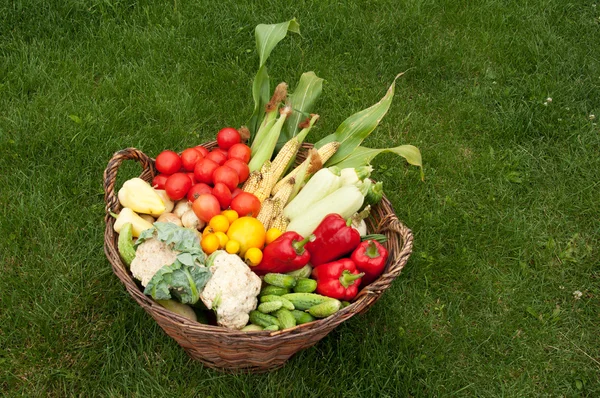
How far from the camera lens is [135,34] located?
4297 millimetres

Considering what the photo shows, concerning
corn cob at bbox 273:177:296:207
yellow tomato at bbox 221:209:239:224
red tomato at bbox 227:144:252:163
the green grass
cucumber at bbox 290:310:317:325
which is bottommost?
the green grass

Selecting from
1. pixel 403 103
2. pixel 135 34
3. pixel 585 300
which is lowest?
pixel 585 300

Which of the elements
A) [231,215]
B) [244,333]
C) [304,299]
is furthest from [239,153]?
[244,333]

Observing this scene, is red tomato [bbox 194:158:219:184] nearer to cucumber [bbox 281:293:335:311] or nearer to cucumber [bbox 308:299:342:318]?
cucumber [bbox 281:293:335:311]

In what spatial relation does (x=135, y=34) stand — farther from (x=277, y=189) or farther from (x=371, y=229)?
(x=371, y=229)

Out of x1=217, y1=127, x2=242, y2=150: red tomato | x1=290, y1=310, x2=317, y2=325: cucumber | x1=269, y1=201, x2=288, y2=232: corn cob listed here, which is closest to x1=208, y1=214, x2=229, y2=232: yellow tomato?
x1=269, y1=201, x2=288, y2=232: corn cob

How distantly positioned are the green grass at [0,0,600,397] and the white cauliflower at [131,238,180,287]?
1.89ft

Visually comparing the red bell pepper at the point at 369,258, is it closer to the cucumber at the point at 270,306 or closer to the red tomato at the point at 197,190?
the cucumber at the point at 270,306

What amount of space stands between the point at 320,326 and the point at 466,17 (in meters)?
3.58

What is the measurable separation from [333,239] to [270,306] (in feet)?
1.32

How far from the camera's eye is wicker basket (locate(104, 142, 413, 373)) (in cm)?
209

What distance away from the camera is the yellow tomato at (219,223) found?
8.06 feet

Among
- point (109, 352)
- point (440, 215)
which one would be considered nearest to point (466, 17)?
point (440, 215)

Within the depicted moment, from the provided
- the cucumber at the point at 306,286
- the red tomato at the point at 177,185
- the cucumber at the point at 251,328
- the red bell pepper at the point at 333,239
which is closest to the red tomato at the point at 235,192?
the red tomato at the point at 177,185
